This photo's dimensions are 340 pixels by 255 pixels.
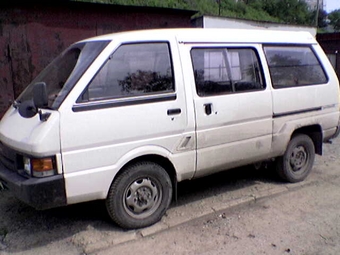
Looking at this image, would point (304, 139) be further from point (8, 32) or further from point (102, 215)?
point (8, 32)

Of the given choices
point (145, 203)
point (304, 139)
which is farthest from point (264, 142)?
point (145, 203)

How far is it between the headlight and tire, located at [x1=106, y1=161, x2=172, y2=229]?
63 centimetres

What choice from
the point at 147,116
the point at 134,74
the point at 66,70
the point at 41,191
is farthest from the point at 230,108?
the point at 41,191

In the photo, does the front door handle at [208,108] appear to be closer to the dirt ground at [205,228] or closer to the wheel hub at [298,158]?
the dirt ground at [205,228]

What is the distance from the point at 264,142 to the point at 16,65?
3922mm

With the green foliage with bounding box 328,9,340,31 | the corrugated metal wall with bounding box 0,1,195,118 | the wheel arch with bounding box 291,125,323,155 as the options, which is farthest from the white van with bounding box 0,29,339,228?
the green foliage with bounding box 328,9,340,31

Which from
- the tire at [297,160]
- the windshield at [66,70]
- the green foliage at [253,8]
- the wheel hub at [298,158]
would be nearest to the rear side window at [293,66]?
the tire at [297,160]

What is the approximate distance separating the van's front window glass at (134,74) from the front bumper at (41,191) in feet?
2.59

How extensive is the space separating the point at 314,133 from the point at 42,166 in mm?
3835

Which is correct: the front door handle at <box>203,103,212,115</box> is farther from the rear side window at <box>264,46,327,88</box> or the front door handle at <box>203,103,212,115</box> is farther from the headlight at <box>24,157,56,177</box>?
the headlight at <box>24,157,56,177</box>

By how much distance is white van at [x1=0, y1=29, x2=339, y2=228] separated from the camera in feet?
10.1

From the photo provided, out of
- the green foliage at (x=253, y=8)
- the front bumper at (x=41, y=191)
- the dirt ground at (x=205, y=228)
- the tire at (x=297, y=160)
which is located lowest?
the dirt ground at (x=205, y=228)

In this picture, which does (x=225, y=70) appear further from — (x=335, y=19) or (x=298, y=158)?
(x=335, y=19)

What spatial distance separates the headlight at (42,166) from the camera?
118 inches
